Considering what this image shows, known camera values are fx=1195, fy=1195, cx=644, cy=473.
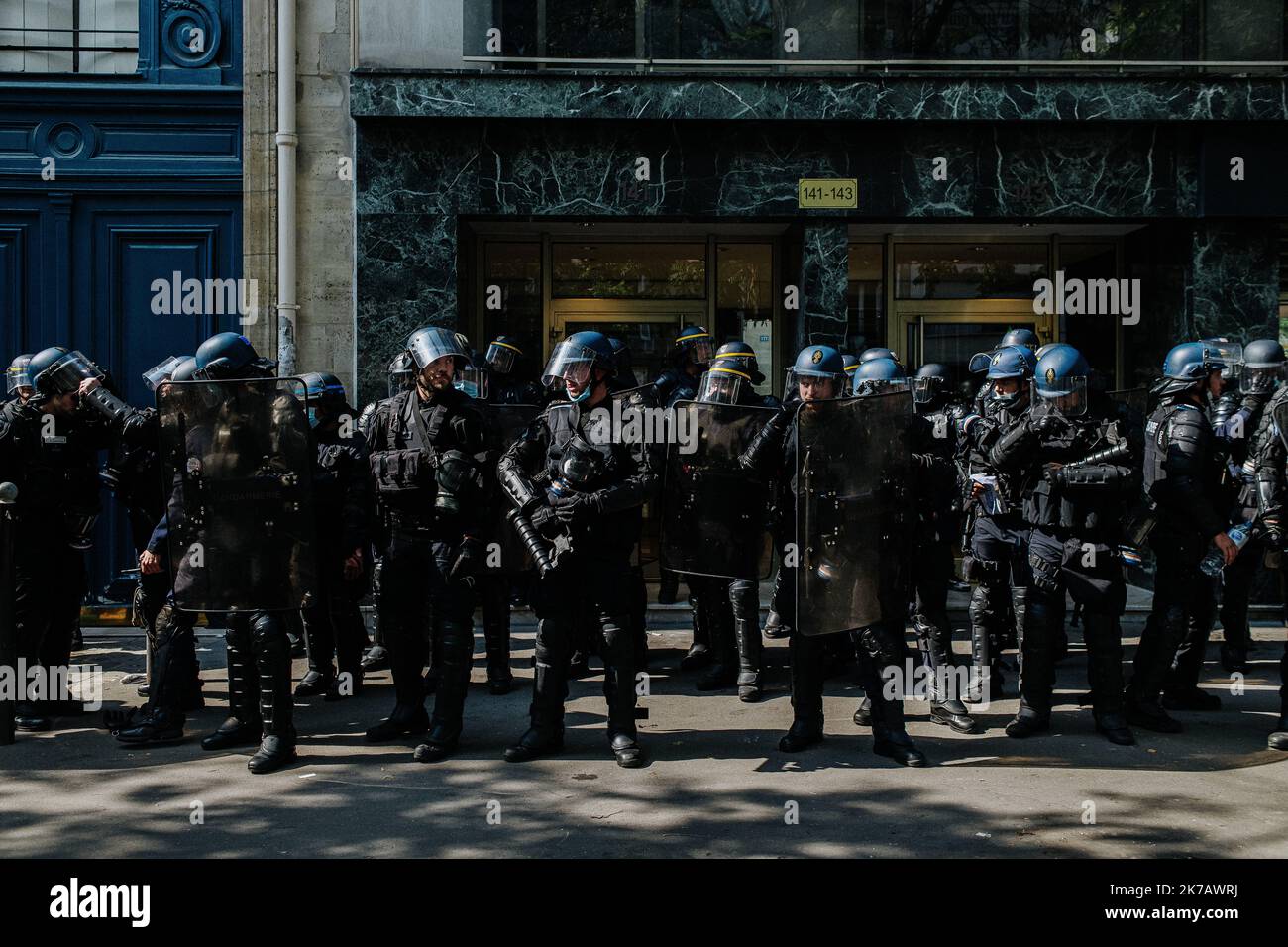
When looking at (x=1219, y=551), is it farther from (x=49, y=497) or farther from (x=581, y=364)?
(x=49, y=497)

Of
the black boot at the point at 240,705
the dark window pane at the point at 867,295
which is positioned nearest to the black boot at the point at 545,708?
the black boot at the point at 240,705

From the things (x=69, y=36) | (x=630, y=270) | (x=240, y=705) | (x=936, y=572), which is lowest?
(x=240, y=705)

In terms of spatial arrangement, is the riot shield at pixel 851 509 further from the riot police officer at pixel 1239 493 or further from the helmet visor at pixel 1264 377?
the helmet visor at pixel 1264 377

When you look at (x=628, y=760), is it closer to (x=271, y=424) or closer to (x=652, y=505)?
(x=271, y=424)

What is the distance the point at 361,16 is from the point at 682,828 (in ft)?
25.3

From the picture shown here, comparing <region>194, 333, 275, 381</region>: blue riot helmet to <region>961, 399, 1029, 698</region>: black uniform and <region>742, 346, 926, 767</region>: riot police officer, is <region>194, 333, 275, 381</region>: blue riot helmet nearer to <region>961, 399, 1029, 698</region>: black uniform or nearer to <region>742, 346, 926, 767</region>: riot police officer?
<region>742, 346, 926, 767</region>: riot police officer

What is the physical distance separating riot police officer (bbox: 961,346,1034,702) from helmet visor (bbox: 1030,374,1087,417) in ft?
0.52

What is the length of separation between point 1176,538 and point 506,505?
12.1 feet

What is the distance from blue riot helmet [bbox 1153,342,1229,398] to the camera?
253 inches

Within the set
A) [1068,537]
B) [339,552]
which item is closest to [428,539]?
[339,552]

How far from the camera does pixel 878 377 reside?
20.5 ft

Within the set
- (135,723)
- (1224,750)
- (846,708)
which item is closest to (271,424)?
(135,723)

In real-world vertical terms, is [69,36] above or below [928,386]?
above

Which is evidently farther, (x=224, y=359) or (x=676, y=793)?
(x=224, y=359)
